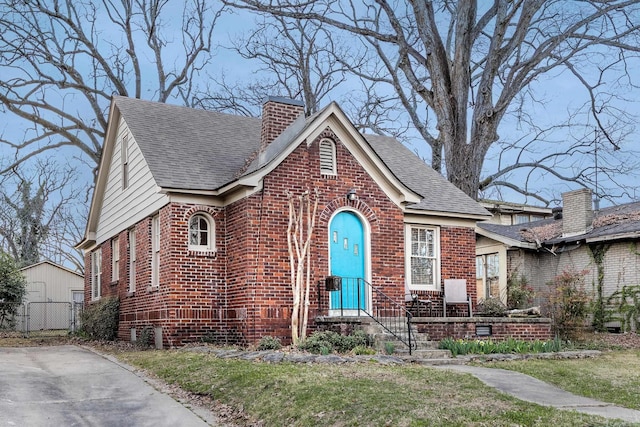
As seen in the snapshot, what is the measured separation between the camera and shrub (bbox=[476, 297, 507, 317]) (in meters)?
20.3

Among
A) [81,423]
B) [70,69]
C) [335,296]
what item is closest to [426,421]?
[81,423]

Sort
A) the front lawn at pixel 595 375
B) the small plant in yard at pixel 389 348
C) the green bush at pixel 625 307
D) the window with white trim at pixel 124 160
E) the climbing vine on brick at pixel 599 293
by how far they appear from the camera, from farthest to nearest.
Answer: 1. the climbing vine on brick at pixel 599 293
2. the green bush at pixel 625 307
3. the window with white trim at pixel 124 160
4. the small plant in yard at pixel 389 348
5. the front lawn at pixel 595 375

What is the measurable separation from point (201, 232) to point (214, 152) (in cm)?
244

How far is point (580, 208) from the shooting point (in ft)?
81.6

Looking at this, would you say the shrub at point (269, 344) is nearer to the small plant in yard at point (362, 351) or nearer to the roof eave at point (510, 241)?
the small plant in yard at point (362, 351)

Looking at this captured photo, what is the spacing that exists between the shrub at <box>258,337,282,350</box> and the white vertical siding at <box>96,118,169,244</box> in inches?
168

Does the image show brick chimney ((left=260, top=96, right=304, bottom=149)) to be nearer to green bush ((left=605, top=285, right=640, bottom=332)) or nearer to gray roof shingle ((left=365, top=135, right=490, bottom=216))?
gray roof shingle ((left=365, top=135, right=490, bottom=216))

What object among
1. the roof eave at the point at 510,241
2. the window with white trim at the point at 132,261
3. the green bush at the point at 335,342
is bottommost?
the green bush at the point at 335,342

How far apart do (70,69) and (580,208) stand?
21589 millimetres

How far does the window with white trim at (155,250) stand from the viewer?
60.6 ft

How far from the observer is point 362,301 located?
17.7 m

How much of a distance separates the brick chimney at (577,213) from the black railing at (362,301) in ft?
31.1

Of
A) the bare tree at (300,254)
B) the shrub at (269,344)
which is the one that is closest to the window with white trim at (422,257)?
the bare tree at (300,254)

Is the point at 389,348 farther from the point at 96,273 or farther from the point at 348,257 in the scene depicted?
the point at 96,273
